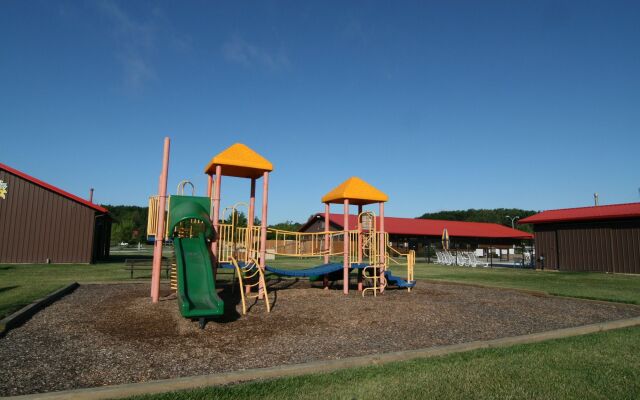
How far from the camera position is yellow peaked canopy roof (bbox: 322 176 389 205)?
12.3 m

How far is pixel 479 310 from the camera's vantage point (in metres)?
9.00

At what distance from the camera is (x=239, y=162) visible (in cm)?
1051

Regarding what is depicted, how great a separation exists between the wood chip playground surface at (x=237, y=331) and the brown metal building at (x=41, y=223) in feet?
47.8

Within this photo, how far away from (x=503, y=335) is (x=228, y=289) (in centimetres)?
787

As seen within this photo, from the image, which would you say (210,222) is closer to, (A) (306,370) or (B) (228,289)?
(B) (228,289)

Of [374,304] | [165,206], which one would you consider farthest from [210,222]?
[374,304]

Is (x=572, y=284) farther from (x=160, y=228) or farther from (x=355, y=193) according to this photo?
(x=160, y=228)

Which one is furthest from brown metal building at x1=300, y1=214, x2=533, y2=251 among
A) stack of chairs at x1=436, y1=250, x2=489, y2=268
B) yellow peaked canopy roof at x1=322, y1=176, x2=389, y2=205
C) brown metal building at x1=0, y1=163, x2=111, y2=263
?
yellow peaked canopy roof at x1=322, y1=176, x2=389, y2=205

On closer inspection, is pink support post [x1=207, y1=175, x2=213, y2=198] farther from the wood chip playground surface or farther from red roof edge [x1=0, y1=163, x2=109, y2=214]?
red roof edge [x1=0, y1=163, x2=109, y2=214]

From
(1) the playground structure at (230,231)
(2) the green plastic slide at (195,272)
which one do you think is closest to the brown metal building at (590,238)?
(1) the playground structure at (230,231)

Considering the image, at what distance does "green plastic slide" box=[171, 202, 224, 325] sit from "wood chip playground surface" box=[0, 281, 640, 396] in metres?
0.34

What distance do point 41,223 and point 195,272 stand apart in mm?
19441

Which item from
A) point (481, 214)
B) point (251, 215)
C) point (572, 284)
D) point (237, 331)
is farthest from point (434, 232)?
point (481, 214)

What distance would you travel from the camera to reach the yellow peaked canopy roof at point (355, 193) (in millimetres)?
12266
